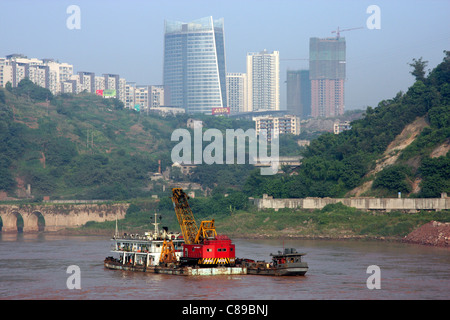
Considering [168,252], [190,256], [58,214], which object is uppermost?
[168,252]

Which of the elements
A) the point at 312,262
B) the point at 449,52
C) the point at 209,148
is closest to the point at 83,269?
the point at 312,262

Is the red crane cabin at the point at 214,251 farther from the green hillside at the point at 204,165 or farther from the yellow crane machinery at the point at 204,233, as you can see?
the green hillside at the point at 204,165

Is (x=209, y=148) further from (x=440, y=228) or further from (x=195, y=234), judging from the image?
(x=195, y=234)

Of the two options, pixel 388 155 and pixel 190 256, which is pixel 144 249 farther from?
pixel 388 155

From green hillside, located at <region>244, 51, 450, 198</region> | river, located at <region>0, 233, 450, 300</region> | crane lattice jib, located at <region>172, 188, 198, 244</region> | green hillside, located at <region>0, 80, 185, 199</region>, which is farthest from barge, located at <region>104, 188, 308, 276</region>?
green hillside, located at <region>0, 80, 185, 199</region>

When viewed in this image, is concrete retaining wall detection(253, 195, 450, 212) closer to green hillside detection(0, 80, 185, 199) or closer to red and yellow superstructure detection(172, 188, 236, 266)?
green hillside detection(0, 80, 185, 199)

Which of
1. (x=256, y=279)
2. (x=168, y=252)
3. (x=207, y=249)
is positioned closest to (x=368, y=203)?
(x=168, y=252)
